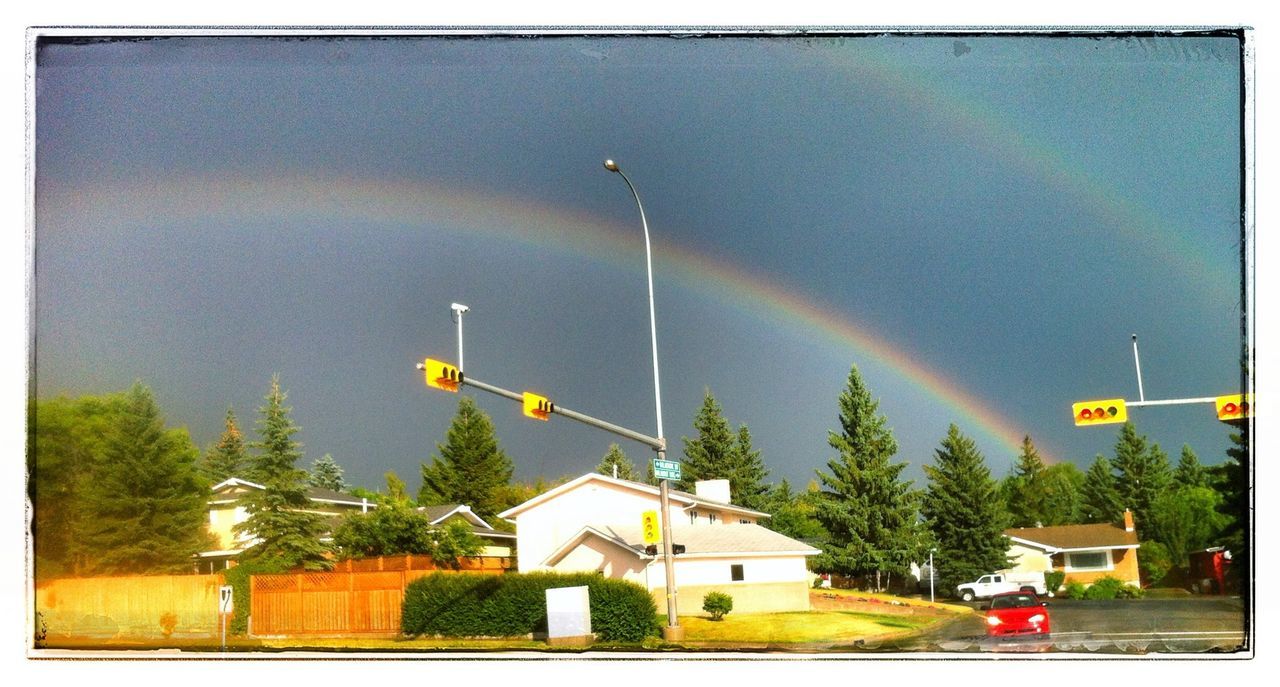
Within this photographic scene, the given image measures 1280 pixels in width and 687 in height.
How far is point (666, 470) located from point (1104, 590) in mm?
33889

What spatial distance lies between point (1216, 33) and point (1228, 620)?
829 inches

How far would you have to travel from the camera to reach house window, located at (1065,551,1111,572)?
60.0m

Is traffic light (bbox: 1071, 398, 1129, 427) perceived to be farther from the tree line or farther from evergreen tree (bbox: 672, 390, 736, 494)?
evergreen tree (bbox: 672, 390, 736, 494)

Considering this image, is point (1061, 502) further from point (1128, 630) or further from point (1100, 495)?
point (1128, 630)

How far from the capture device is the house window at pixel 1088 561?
60031 millimetres

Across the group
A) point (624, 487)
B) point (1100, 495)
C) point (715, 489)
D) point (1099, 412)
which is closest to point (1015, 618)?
point (1099, 412)

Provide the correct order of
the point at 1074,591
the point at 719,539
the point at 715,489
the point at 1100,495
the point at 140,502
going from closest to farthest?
the point at 719,539
the point at 140,502
the point at 715,489
the point at 1074,591
the point at 1100,495

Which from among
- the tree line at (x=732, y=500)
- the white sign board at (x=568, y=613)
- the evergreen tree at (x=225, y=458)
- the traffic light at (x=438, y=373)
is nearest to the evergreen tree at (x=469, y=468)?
the tree line at (x=732, y=500)

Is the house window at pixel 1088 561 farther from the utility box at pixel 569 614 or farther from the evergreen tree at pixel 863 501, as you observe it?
the utility box at pixel 569 614

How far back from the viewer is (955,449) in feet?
184

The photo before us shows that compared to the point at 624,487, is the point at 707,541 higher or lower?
lower

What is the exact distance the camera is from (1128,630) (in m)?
31.2

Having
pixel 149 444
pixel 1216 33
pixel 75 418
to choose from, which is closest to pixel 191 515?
pixel 149 444

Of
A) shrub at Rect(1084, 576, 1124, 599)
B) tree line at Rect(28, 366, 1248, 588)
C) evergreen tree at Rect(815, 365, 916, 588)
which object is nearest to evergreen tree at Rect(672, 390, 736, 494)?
tree line at Rect(28, 366, 1248, 588)
